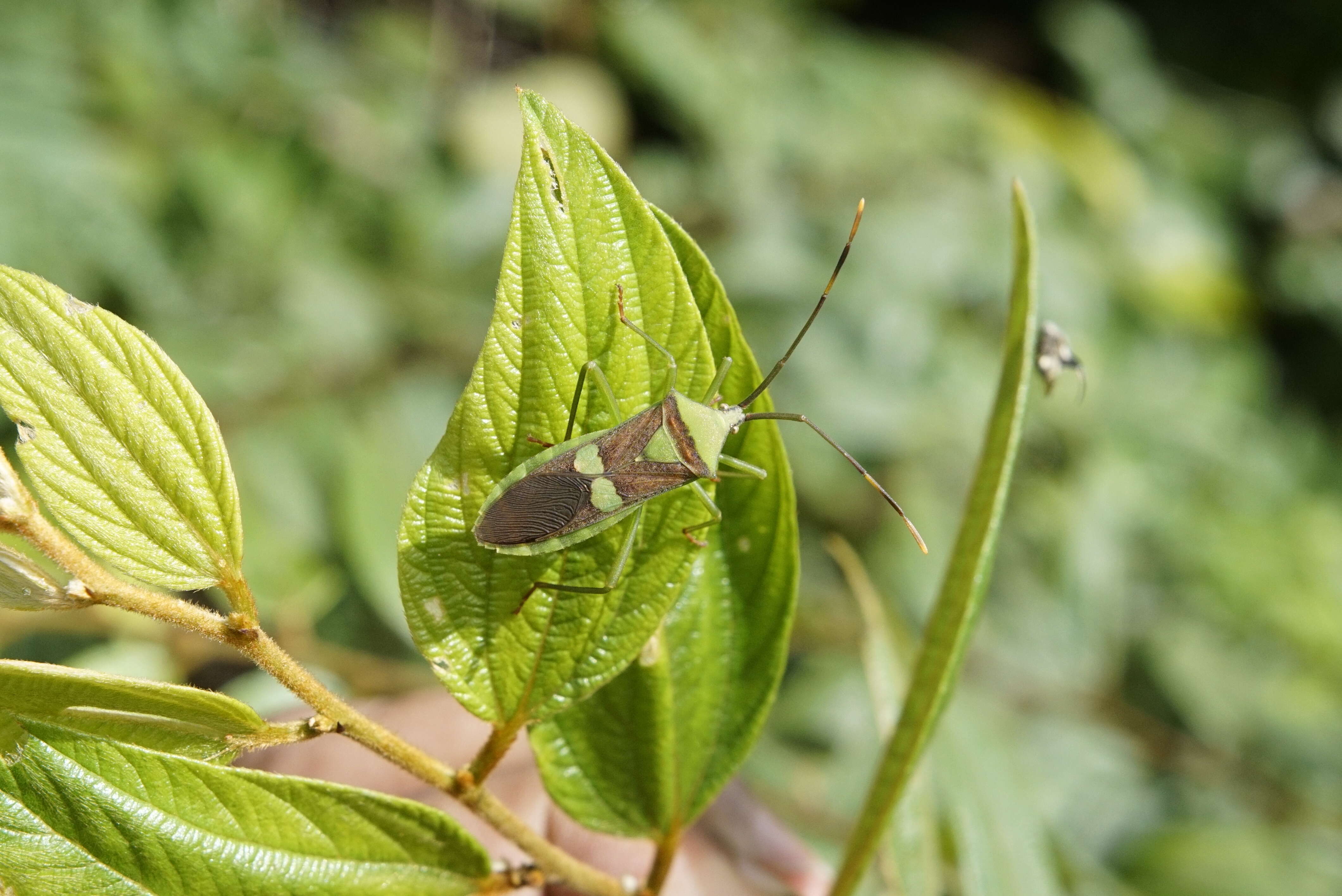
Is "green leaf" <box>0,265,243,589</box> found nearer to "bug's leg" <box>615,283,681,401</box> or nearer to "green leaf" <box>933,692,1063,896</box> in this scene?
"bug's leg" <box>615,283,681,401</box>

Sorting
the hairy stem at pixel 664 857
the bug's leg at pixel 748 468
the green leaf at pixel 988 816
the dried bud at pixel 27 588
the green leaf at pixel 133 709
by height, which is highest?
the dried bud at pixel 27 588

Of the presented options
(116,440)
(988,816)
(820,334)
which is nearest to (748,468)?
(116,440)

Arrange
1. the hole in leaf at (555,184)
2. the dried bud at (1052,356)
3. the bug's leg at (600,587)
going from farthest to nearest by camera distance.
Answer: the dried bud at (1052,356), the bug's leg at (600,587), the hole in leaf at (555,184)

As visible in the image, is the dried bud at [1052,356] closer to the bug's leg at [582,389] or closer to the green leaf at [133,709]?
the bug's leg at [582,389]

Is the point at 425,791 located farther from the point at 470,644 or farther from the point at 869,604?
the point at 470,644

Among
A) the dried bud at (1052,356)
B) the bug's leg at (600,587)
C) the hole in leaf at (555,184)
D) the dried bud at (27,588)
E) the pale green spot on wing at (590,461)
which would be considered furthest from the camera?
the dried bud at (1052,356)

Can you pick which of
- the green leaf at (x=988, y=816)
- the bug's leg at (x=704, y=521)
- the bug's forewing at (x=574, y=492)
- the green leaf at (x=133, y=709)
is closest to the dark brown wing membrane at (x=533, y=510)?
the bug's forewing at (x=574, y=492)

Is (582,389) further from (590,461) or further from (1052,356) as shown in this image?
(1052,356)
